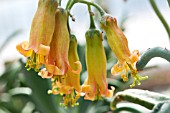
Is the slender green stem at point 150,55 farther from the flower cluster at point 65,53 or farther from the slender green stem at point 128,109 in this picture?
the slender green stem at point 128,109

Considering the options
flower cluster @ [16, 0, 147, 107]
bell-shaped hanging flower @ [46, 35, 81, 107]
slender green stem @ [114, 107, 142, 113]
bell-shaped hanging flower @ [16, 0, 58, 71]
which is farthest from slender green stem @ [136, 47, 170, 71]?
slender green stem @ [114, 107, 142, 113]

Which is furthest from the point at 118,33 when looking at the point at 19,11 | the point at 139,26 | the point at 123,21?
the point at 19,11

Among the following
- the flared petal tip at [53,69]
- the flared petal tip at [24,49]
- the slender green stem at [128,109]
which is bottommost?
the slender green stem at [128,109]

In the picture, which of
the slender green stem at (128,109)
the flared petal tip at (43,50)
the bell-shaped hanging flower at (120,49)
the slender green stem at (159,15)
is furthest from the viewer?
the slender green stem at (128,109)

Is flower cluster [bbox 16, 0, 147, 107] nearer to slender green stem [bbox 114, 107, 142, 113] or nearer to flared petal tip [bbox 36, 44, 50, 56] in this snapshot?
flared petal tip [bbox 36, 44, 50, 56]

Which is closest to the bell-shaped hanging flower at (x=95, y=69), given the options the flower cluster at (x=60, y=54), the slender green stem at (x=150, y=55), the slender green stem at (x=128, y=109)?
the flower cluster at (x=60, y=54)

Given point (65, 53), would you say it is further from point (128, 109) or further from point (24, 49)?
point (128, 109)

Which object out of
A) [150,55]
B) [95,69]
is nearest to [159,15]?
[150,55]

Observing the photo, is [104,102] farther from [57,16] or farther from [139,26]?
[139,26]
